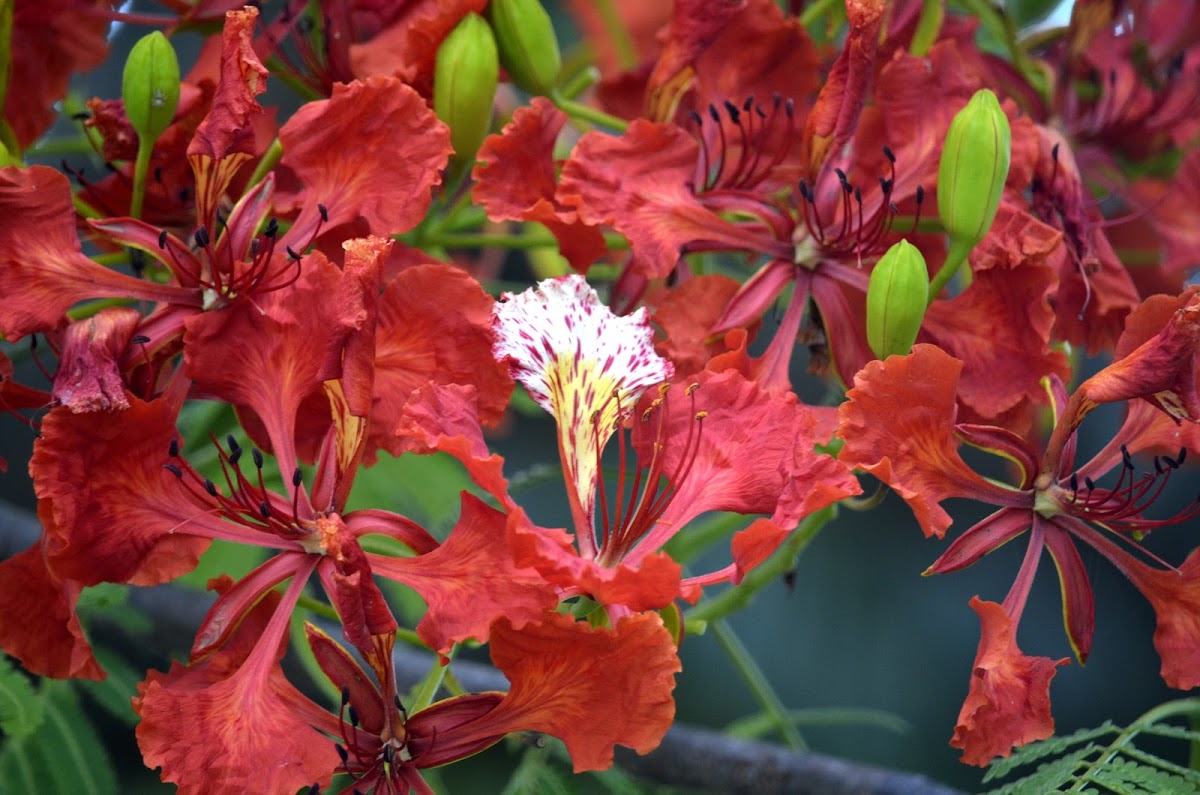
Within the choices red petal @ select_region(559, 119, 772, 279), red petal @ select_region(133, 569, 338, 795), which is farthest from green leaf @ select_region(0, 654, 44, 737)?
red petal @ select_region(559, 119, 772, 279)

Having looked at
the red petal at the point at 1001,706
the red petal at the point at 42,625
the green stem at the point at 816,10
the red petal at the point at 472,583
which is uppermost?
the green stem at the point at 816,10

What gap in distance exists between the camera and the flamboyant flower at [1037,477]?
38.9 inches

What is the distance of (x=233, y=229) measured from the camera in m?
1.11

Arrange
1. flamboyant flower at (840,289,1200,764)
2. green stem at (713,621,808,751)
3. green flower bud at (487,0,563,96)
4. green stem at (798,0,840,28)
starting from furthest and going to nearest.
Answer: green stem at (713,621,808,751), green stem at (798,0,840,28), green flower bud at (487,0,563,96), flamboyant flower at (840,289,1200,764)

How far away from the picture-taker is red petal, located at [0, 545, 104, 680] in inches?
41.3

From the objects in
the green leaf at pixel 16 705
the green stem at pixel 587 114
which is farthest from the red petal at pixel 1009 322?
the green leaf at pixel 16 705

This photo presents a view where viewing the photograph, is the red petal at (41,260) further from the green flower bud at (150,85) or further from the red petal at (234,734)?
the red petal at (234,734)

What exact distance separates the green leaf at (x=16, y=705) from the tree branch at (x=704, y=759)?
0.26 m

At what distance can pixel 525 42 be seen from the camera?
48.9 inches

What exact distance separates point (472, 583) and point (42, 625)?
1.12ft

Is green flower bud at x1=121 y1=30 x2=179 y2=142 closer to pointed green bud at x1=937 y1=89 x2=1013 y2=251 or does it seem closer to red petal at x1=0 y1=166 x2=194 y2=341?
red petal at x1=0 y1=166 x2=194 y2=341

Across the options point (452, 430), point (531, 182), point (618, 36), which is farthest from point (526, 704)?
point (618, 36)

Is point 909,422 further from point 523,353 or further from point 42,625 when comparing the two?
point 42,625

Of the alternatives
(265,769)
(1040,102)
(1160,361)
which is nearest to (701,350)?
(1160,361)
